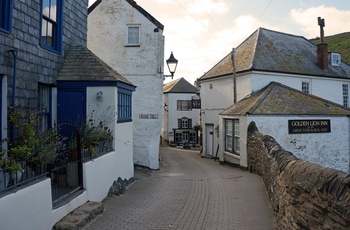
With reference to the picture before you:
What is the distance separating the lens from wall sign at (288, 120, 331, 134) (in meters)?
17.0

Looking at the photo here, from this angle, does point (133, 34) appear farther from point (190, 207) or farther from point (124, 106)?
point (190, 207)

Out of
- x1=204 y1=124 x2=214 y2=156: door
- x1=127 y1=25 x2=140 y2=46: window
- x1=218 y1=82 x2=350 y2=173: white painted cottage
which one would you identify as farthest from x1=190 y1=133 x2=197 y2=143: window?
x1=127 y1=25 x2=140 y2=46: window

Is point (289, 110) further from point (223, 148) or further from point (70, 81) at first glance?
point (70, 81)

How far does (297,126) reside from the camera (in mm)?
17094

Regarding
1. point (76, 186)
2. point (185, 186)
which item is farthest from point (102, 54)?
point (76, 186)

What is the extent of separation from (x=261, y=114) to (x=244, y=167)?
2.90 metres

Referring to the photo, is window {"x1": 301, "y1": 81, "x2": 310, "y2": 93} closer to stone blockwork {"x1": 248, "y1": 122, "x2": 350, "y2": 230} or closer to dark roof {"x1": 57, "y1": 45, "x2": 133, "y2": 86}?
dark roof {"x1": 57, "y1": 45, "x2": 133, "y2": 86}

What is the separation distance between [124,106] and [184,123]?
3325 centimetres

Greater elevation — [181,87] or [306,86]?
[181,87]

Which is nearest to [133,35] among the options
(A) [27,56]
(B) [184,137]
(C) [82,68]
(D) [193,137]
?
(C) [82,68]

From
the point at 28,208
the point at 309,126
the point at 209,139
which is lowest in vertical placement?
the point at 209,139

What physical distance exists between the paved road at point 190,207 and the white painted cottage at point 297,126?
486 cm

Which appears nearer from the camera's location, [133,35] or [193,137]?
[133,35]

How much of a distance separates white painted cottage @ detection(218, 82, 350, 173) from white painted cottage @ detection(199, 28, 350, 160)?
2.59m
